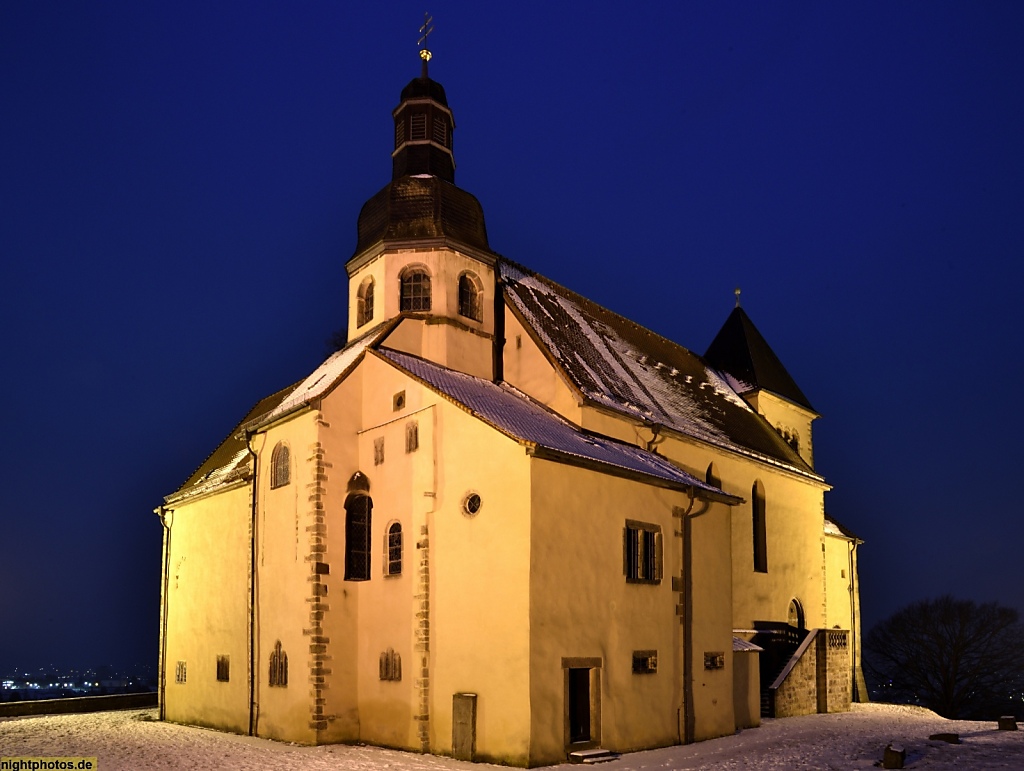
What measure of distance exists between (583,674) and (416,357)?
358 inches

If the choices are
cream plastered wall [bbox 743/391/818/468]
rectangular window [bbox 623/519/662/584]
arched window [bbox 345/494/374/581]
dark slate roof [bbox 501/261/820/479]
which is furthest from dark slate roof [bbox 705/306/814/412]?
arched window [bbox 345/494/374/581]

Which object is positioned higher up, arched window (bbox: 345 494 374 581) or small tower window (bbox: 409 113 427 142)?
small tower window (bbox: 409 113 427 142)

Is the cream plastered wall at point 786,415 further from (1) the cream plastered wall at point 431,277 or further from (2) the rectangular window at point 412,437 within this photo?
(2) the rectangular window at point 412,437

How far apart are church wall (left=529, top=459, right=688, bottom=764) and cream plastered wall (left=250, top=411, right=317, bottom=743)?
5724 mm

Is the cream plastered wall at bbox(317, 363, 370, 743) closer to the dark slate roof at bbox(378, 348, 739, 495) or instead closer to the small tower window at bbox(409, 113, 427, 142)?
the dark slate roof at bbox(378, 348, 739, 495)

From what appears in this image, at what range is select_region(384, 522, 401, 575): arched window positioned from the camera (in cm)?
2259

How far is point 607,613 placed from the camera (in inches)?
830

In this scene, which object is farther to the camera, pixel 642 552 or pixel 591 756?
pixel 642 552

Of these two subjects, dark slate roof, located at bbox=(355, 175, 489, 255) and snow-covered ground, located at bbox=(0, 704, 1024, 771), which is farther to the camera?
dark slate roof, located at bbox=(355, 175, 489, 255)

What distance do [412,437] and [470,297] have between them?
6.38m

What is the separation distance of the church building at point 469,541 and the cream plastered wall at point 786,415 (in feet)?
21.2

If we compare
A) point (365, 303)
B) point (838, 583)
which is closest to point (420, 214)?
point (365, 303)

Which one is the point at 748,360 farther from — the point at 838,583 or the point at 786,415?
the point at 838,583

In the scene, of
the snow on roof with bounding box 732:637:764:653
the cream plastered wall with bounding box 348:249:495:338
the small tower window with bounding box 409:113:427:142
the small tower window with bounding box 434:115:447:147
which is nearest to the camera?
the snow on roof with bounding box 732:637:764:653
